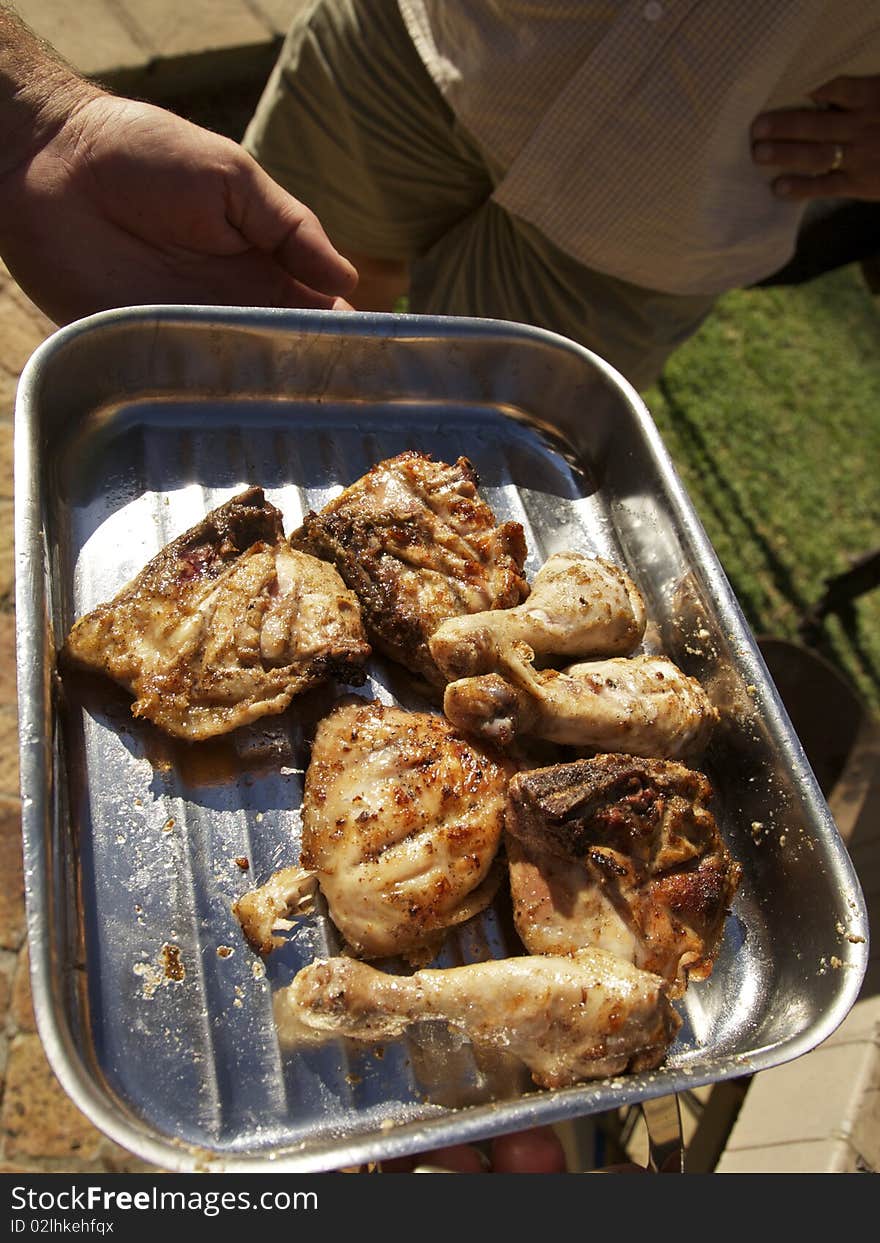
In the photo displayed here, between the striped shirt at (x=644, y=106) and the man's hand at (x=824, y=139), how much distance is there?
49 mm

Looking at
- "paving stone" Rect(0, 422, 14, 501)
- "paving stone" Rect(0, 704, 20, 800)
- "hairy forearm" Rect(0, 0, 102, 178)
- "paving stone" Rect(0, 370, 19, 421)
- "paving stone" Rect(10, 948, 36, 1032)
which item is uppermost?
"hairy forearm" Rect(0, 0, 102, 178)

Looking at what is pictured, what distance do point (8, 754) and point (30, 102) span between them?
8.08ft

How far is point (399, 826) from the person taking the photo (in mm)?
2393

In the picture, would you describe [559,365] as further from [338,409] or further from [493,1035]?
[493,1035]

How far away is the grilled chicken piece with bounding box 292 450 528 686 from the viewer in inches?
108

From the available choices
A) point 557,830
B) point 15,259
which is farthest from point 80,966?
point 15,259

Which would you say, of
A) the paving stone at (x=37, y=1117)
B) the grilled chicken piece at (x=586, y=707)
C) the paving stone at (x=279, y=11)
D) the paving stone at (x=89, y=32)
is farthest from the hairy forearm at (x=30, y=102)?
the paving stone at (x=279, y=11)

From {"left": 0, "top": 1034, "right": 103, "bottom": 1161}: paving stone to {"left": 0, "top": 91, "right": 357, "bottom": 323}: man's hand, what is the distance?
8.89 feet

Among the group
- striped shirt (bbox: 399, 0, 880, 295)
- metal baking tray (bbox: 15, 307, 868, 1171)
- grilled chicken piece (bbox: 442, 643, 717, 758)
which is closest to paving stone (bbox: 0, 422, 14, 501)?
metal baking tray (bbox: 15, 307, 868, 1171)

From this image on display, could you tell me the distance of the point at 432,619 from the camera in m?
2.72

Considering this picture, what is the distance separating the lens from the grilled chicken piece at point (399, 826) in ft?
7.57

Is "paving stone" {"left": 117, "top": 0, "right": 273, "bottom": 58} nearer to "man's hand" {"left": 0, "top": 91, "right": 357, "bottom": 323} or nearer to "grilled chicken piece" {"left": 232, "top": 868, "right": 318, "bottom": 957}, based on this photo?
"man's hand" {"left": 0, "top": 91, "right": 357, "bottom": 323}

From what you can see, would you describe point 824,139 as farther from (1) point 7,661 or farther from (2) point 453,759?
(1) point 7,661

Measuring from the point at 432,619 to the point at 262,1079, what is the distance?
1.23m
